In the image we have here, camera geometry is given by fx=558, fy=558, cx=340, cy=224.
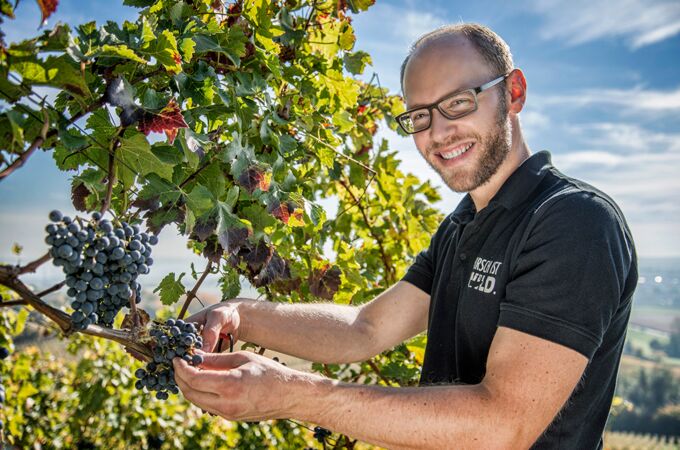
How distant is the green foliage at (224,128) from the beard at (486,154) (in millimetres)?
539

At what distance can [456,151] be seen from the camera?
2.42 metres

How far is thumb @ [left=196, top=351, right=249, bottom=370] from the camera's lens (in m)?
1.65

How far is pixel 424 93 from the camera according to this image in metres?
2.41

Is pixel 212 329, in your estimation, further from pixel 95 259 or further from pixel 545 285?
pixel 545 285

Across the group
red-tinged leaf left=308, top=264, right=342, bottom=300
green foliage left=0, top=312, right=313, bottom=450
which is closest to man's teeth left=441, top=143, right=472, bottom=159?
red-tinged leaf left=308, top=264, right=342, bottom=300

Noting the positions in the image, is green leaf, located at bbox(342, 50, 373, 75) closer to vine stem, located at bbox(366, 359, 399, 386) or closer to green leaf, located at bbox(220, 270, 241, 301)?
green leaf, located at bbox(220, 270, 241, 301)

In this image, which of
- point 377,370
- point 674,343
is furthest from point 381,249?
point 674,343

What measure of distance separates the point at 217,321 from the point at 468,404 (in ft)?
3.00

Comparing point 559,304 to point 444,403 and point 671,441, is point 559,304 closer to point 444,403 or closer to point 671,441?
A: point 444,403

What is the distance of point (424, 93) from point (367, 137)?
3.16ft

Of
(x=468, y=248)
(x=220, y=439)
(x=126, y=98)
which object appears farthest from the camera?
(x=220, y=439)

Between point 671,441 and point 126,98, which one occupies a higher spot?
point 126,98

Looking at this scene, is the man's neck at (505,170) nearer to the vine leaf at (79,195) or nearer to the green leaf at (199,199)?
the green leaf at (199,199)

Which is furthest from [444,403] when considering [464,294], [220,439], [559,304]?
[220,439]
